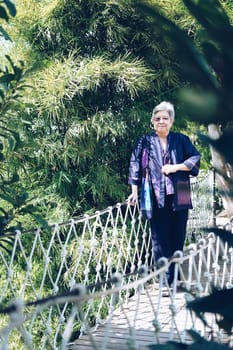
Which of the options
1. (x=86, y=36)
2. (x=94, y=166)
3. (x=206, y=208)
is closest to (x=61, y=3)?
(x=86, y=36)

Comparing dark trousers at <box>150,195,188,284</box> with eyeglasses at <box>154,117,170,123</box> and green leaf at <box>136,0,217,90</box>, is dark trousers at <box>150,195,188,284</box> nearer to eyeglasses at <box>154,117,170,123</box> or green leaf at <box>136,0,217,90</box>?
eyeglasses at <box>154,117,170,123</box>

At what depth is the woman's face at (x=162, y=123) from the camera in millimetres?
3414

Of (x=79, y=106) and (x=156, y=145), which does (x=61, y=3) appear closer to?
(x=79, y=106)

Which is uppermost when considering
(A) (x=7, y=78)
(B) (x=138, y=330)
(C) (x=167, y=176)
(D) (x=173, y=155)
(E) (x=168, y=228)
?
(A) (x=7, y=78)

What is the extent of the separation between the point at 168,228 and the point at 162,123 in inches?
24.3

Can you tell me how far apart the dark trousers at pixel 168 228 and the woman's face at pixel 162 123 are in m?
0.37

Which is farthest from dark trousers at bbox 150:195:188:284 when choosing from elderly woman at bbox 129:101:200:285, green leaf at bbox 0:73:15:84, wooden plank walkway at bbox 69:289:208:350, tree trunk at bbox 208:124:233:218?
tree trunk at bbox 208:124:233:218

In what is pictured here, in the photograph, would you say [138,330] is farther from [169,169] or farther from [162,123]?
[162,123]

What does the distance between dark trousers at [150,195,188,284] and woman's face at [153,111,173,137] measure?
371 mm

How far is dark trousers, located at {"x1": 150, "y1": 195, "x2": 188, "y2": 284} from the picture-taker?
353 centimetres

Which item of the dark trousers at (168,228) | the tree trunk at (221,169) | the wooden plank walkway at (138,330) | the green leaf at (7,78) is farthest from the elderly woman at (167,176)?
the tree trunk at (221,169)

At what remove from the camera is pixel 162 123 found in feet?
11.3

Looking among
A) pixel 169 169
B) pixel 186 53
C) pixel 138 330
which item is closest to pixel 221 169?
pixel 186 53

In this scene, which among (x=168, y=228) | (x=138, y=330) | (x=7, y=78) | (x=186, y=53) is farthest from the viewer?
(x=168, y=228)
